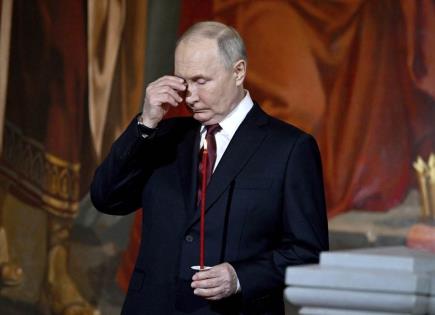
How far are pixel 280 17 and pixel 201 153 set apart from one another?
12.9 feet

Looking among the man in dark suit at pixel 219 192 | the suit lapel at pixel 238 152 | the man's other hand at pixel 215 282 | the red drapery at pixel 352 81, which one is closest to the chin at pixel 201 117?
the man in dark suit at pixel 219 192

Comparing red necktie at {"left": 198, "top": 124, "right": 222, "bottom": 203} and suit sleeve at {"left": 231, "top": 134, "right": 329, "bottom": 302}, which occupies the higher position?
red necktie at {"left": 198, "top": 124, "right": 222, "bottom": 203}

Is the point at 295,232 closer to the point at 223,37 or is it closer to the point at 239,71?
the point at 239,71

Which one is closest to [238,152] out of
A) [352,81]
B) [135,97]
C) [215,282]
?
[215,282]

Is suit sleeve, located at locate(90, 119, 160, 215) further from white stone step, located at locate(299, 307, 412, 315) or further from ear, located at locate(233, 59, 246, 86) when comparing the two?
white stone step, located at locate(299, 307, 412, 315)

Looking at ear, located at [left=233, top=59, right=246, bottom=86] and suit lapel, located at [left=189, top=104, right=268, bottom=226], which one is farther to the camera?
ear, located at [left=233, top=59, right=246, bottom=86]

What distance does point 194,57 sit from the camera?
4.06 meters

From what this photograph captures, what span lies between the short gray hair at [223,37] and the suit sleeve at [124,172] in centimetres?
39

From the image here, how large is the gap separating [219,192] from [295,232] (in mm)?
303

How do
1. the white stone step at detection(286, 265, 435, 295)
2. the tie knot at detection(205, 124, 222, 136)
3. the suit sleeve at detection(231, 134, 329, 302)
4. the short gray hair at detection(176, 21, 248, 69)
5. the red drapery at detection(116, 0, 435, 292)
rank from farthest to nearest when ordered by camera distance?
the red drapery at detection(116, 0, 435, 292) < the tie knot at detection(205, 124, 222, 136) < the short gray hair at detection(176, 21, 248, 69) < the suit sleeve at detection(231, 134, 329, 302) < the white stone step at detection(286, 265, 435, 295)

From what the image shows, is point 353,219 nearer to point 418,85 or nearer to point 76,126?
point 418,85

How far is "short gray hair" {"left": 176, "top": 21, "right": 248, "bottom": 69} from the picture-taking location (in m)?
4.11

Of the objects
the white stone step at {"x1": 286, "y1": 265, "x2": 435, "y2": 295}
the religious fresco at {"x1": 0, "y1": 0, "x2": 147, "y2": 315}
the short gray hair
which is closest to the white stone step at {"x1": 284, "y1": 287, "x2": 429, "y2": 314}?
the white stone step at {"x1": 286, "y1": 265, "x2": 435, "y2": 295}

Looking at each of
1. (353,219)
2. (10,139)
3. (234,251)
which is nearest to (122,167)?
(234,251)
